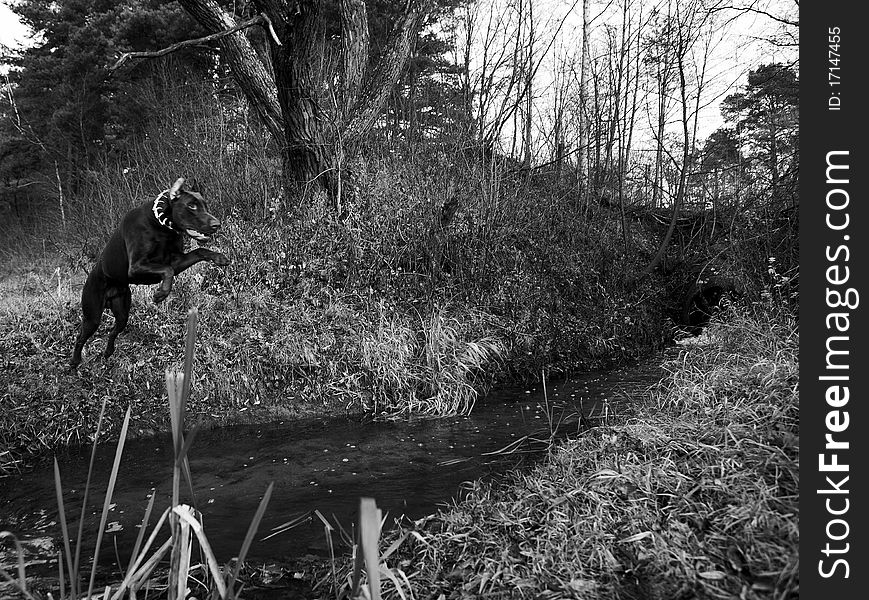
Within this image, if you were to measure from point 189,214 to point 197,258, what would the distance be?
353 mm

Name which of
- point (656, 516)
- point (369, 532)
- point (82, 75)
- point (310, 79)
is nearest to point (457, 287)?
point (310, 79)

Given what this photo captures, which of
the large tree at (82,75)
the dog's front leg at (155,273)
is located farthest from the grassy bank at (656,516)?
the large tree at (82,75)

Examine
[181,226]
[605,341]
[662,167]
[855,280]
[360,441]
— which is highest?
[662,167]

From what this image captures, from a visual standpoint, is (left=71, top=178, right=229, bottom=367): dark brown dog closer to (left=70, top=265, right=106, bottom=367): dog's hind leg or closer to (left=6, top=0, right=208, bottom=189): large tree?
(left=70, top=265, right=106, bottom=367): dog's hind leg

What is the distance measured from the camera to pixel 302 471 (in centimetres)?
477

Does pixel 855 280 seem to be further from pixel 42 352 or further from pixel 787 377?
pixel 42 352

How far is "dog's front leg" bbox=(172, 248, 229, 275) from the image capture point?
3531mm

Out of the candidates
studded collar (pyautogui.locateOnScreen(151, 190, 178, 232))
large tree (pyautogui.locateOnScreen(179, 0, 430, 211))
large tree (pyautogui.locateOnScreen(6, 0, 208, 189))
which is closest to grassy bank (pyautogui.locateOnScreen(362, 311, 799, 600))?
studded collar (pyautogui.locateOnScreen(151, 190, 178, 232))

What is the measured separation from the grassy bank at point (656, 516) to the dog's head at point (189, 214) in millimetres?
2334

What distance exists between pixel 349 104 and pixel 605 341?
18.7ft

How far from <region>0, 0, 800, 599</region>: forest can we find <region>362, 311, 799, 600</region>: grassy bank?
14 millimetres

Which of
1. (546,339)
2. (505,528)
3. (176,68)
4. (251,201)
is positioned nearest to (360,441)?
(505,528)

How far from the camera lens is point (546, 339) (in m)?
8.12

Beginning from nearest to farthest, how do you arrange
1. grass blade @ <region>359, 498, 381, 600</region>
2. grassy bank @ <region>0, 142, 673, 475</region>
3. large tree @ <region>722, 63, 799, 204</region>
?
grass blade @ <region>359, 498, 381, 600</region>
large tree @ <region>722, 63, 799, 204</region>
grassy bank @ <region>0, 142, 673, 475</region>
